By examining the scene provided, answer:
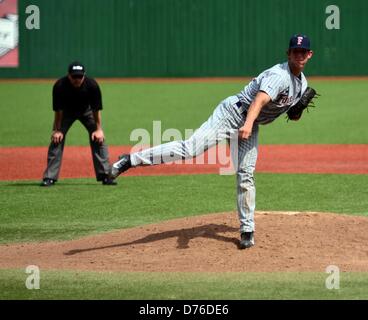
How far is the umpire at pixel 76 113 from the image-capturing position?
41.6 feet

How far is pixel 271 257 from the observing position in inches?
311

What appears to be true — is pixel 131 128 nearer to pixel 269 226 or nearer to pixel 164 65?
pixel 164 65

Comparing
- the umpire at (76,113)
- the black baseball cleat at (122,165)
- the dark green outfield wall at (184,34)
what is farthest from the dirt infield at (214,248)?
the dark green outfield wall at (184,34)

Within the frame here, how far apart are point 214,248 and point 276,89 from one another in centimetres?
148

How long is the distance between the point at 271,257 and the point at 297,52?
1703 millimetres

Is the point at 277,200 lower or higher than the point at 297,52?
A: lower

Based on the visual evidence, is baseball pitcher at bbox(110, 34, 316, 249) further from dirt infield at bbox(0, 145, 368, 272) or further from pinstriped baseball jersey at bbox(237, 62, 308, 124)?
dirt infield at bbox(0, 145, 368, 272)

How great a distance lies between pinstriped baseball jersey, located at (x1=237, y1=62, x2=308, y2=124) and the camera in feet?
25.3

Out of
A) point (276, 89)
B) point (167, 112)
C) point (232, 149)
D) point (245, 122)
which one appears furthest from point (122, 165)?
point (167, 112)

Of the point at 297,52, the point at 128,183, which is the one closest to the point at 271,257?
the point at 297,52

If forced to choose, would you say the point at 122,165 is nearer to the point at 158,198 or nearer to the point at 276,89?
the point at 276,89

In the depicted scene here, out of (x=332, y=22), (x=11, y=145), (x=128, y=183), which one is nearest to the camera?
(x=128, y=183)

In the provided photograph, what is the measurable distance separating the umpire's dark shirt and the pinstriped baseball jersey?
4.88m

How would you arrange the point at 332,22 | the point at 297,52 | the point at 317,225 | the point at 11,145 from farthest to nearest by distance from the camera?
the point at 332,22 < the point at 11,145 < the point at 317,225 < the point at 297,52
